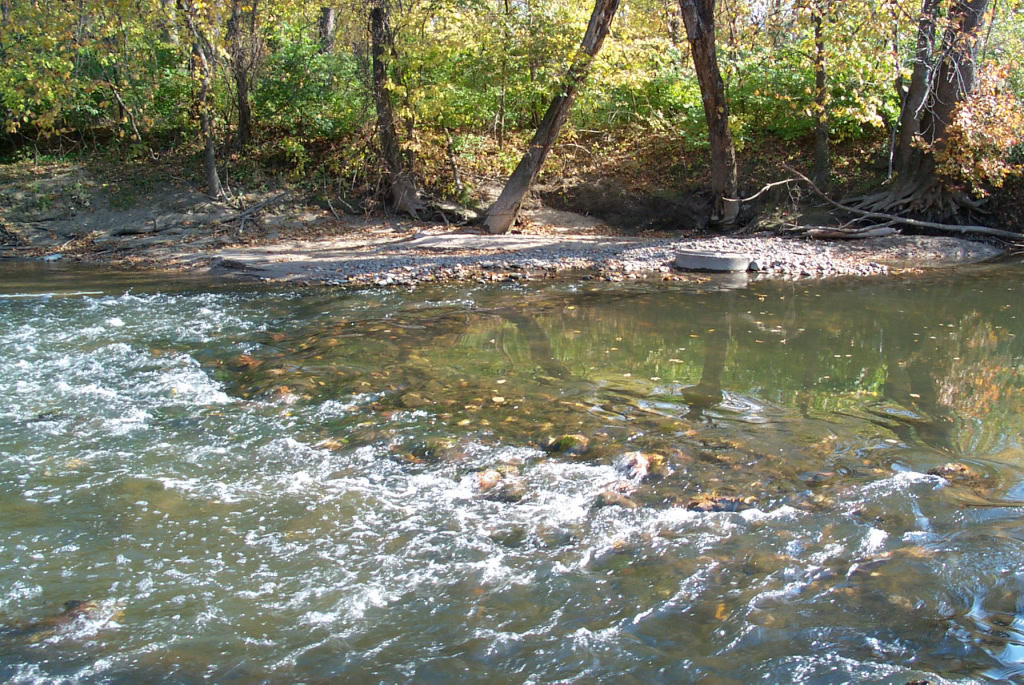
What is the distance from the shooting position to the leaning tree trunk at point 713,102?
47.5ft

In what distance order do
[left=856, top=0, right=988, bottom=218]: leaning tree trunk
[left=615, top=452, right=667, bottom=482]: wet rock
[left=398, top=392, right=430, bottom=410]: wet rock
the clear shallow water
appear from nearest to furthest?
the clear shallow water, [left=615, top=452, right=667, bottom=482]: wet rock, [left=398, top=392, right=430, bottom=410]: wet rock, [left=856, top=0, right=988, bottom=218]: leaning tree trunk

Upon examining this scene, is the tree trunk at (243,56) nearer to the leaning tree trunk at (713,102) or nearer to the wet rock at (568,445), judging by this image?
the leaning tree trunk at (713,102)

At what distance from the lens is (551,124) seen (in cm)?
1513

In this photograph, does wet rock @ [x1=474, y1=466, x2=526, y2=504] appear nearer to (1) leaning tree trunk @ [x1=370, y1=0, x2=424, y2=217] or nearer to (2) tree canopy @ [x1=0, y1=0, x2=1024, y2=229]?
(2) tree canopy @ [x1=0, y1=0, x2=1024, y2=229]

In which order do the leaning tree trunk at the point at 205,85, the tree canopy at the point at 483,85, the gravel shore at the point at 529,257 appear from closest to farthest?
the gravel shore at the point at 529,257
the tree canopy at the point at 483,85
the leaning tree trunk at the point at 205,85

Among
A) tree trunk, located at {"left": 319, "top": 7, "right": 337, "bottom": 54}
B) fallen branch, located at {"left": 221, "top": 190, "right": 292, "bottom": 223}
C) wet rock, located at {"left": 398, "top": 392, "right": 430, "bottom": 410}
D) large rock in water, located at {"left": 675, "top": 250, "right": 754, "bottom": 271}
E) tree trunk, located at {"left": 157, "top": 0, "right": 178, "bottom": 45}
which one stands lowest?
wet rock, located at {"left": 398, "top": 392, "right": 430, "bottom": 410}

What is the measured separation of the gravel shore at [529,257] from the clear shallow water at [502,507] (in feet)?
11.9

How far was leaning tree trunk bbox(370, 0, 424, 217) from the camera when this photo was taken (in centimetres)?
1513

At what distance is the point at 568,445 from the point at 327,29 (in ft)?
61.0

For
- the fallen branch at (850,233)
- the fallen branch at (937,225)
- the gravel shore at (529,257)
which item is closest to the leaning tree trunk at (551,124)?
the gravel shore at (529,257)

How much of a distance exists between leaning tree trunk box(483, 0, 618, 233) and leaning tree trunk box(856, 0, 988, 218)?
17.6 ft

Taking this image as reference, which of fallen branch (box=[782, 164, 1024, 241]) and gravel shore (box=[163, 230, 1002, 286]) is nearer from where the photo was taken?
gravel shore (box=[163, 230, 1002, 286])

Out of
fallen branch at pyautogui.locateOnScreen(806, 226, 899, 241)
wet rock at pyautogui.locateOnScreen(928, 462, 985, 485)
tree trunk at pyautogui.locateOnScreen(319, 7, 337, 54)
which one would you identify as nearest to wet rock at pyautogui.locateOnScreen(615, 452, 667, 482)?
wet rock at pyautogui.locateOnScreen(928, 462, 985, 485)

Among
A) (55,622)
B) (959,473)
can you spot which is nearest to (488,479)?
(55,622)
